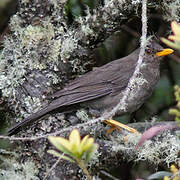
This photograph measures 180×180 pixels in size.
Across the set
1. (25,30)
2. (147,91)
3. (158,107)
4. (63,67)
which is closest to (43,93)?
(63,67)

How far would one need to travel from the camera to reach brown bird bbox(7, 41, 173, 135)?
10.6ft

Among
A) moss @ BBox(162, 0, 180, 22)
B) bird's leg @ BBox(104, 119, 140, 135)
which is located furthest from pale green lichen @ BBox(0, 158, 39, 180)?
moss @ BBox(162, 0, 180, 22)

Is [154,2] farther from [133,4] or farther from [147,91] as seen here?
[147,91]

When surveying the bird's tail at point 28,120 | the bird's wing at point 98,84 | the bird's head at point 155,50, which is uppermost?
the bird's head at point 155,50

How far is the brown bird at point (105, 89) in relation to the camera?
10.6 ft

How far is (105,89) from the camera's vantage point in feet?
12.0

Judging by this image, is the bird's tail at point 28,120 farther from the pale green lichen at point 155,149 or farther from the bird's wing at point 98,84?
the pale green lichen at point 155,149

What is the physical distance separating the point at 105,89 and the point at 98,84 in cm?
8

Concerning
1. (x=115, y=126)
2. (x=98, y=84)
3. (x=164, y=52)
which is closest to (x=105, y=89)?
(x=98, y=84)

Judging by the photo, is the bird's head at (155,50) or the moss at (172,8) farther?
the bird's head at (155,50)

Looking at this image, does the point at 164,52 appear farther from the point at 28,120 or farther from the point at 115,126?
the point at 28,120

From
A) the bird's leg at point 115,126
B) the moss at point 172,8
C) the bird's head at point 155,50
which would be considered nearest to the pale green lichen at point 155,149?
the bird's leg at point 115,126

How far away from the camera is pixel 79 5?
3402 mm

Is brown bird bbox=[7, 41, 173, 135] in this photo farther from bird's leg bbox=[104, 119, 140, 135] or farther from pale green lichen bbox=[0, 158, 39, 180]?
pale green lichen bbox=[0, 158, 39, 180]
